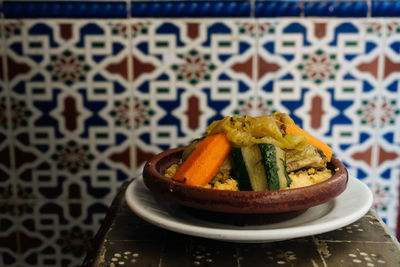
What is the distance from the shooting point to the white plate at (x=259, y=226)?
0.67m

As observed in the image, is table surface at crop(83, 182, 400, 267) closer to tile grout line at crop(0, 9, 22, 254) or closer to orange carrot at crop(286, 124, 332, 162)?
orange carrot at crop(286, 124, 332, 162)

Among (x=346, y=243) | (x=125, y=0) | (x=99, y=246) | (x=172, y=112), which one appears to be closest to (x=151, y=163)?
(x=99, y=246)

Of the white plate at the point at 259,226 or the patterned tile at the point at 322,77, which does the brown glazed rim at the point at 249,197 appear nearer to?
the white plate at the point at 259,226

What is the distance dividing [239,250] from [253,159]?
165mm

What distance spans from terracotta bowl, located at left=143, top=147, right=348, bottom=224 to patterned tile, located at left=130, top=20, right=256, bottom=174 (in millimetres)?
835

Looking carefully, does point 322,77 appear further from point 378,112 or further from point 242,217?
point 242,217

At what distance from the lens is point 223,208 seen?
68 centimetres

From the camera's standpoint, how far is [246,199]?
67 centimetres

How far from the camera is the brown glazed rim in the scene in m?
0.67

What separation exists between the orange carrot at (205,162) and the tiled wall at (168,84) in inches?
33.1

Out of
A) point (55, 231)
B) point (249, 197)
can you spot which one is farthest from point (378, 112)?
point (55, 231)

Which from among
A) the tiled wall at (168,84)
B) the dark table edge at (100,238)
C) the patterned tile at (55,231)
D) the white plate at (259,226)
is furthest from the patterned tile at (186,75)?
the white plate at (259,226)

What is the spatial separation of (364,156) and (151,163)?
41.7 inches

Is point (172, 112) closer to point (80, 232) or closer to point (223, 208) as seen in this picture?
point (80, 232)
